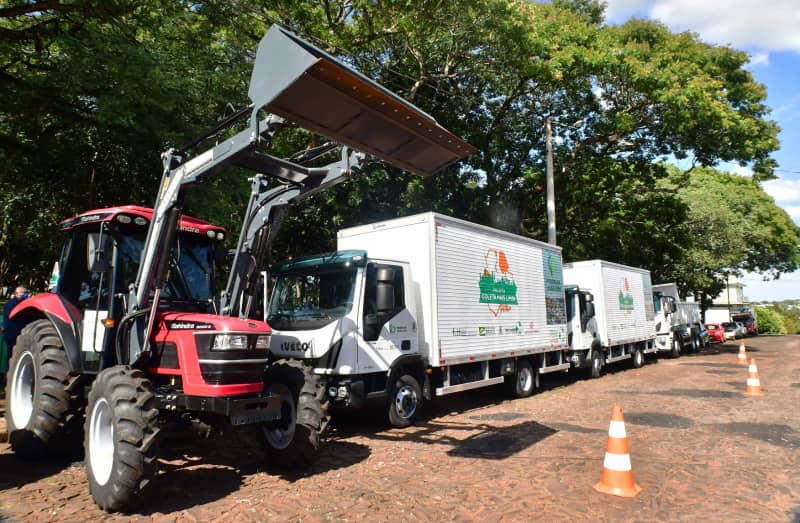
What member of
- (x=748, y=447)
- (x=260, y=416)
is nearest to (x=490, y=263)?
(x=748, y=447)

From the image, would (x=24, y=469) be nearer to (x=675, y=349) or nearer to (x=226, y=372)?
(x=226, y=372)

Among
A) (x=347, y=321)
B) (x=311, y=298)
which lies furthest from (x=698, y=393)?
(x=311, y=298)

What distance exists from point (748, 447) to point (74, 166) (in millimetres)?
13718

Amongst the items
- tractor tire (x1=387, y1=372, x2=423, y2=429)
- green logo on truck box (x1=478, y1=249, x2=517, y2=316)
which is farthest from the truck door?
green logo on truck box (x1=478, y1=249, x2=517, y2=316)

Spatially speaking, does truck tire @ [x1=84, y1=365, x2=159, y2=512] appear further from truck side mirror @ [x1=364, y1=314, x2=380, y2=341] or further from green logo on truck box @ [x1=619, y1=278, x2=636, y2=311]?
green logo on truck box @ [x1=619, y1=278, x2=636, y2=311]

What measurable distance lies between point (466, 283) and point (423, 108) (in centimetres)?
1032

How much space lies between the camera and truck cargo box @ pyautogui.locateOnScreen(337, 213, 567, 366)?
31.4 feet

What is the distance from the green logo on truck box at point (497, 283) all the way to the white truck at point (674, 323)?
15620mm

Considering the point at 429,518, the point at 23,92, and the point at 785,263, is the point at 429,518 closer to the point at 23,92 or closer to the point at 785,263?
the point at 23,92

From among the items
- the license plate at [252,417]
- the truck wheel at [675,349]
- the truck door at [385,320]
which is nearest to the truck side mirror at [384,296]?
the truck door at [385,320]

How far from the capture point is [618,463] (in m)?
5.48

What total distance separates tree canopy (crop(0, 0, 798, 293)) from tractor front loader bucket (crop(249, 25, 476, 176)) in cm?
545

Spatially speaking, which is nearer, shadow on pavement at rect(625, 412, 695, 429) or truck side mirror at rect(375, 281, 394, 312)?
truck side mirror at rect(375, 281, 394, 312)

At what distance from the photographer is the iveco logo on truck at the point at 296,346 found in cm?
810
